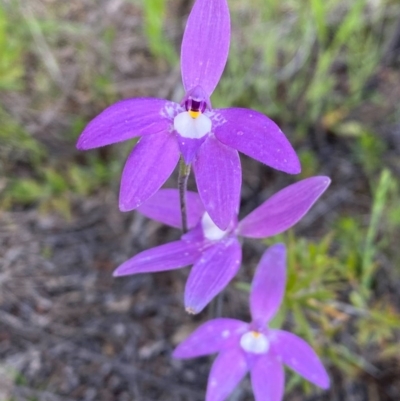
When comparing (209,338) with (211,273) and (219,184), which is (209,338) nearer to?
(211,273)

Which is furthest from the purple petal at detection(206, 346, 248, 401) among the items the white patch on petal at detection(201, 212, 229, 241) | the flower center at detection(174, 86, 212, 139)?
the flower center at detection(174, 86, 212, 139)

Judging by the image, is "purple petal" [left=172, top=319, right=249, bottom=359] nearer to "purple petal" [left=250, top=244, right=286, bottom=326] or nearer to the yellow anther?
"purple petal" [left=250, top=244, right=286, bottom=326]

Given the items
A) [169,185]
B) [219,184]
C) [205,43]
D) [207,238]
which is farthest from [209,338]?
[169,185]

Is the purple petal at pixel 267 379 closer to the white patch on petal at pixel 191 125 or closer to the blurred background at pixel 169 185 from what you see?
the blurred background at pixel 169 185

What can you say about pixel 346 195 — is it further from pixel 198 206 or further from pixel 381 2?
pixel 198 206

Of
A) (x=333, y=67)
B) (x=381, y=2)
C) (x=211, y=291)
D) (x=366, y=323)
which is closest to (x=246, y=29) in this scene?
(x=333, y=67)

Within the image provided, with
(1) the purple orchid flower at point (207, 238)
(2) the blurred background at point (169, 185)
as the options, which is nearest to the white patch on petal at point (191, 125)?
(1) the purple orchid flower at point (207, 238)
